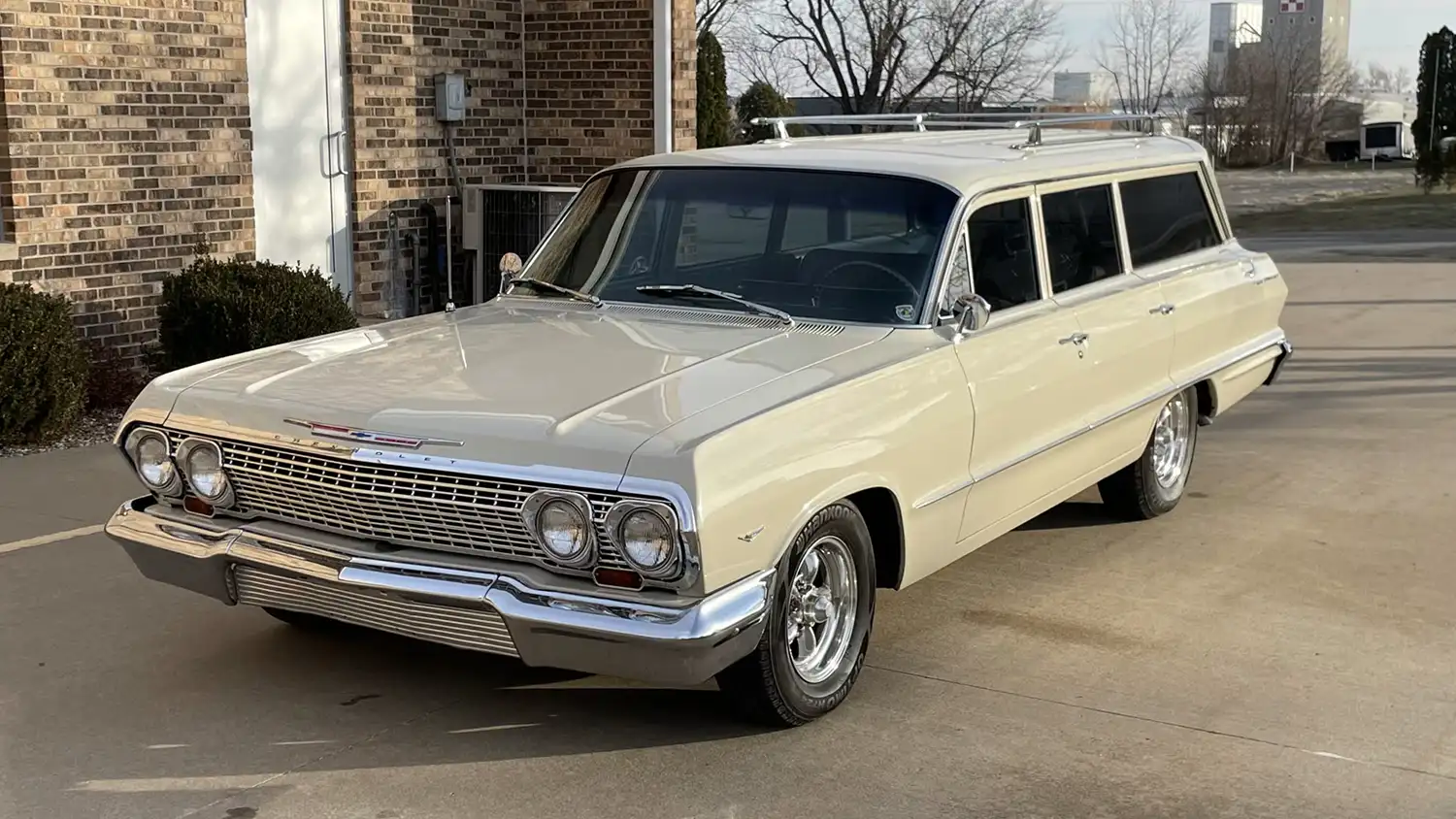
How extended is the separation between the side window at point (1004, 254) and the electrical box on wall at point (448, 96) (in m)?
7.41

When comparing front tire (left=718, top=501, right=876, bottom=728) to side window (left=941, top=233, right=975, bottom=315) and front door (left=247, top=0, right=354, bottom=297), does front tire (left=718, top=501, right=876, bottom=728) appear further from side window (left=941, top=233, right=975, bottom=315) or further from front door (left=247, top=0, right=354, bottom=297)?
front door (left=247, top=0, right=354, bottom=297)

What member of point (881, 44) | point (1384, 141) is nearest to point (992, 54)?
point (881, 44)

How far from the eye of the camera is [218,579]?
489cm

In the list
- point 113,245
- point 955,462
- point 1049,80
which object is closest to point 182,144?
point 113,245

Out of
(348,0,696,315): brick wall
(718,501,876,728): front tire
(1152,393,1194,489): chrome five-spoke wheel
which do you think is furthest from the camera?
(348,0,696,315): brick wall

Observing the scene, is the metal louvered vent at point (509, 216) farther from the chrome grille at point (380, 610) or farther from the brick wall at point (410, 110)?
the chrome grille at point (380, 610)

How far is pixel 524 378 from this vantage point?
4.97 m

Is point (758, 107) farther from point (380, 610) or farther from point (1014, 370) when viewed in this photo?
point (380, 610)

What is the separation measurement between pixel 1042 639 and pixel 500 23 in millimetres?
9089

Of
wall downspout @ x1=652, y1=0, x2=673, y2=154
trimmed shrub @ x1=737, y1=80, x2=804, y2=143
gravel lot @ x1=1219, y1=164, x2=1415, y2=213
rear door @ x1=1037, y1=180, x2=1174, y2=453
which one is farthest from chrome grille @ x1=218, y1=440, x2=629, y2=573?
gravel lot @ x1=1219, y1=164, x2=1415, y2=213

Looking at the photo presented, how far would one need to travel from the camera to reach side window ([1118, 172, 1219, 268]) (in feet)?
23.5

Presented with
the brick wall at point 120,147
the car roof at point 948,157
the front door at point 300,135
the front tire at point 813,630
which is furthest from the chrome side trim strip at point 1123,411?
the front door at point 300,135

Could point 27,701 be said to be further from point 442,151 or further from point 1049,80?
point 1049,80

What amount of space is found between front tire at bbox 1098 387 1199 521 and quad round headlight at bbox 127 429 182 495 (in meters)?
4.08
